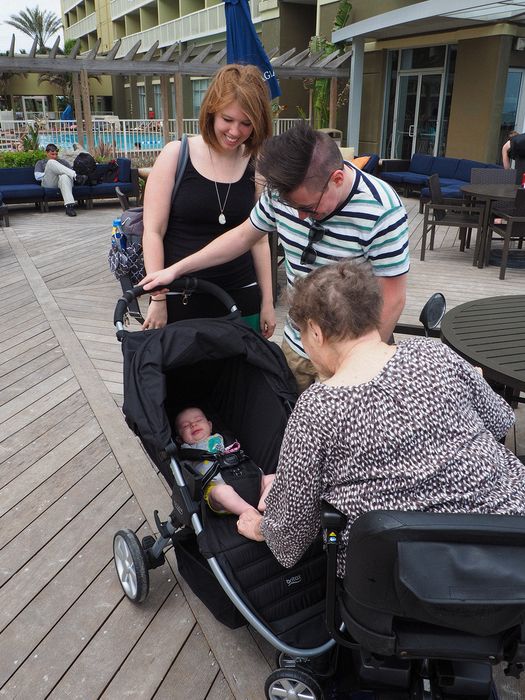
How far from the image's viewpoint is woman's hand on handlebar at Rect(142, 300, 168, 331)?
221cm

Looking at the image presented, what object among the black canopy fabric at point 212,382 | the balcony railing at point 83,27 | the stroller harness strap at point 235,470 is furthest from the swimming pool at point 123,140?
the balcony railing at point 83,27

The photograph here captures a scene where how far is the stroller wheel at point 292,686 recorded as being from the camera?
1.48 metres

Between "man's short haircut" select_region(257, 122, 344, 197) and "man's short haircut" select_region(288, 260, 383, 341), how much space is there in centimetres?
31

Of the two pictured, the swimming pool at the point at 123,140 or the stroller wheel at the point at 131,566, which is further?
the swimming pool at the point at 123,140

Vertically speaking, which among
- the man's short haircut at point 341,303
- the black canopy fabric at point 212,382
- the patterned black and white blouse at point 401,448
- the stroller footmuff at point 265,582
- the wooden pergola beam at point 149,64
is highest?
the wooden pergola beam at point 149,64

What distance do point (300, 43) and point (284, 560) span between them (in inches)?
758

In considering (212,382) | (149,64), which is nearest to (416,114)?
(149,64)

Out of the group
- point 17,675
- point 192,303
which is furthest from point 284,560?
point 192,303

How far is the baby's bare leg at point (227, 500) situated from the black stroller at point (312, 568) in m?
0.04

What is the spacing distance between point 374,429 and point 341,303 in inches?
10.8

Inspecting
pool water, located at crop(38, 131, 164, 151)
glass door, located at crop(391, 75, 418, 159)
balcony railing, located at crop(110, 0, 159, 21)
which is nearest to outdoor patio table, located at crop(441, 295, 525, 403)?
glass door, located at crop(391, 75, 418, 159)

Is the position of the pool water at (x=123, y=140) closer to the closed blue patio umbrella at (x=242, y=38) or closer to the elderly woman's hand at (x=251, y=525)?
the closed blue patio umbrella at (x=242, y=38)

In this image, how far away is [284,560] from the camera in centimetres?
142

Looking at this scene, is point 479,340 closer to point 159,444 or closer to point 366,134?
point 159,444
